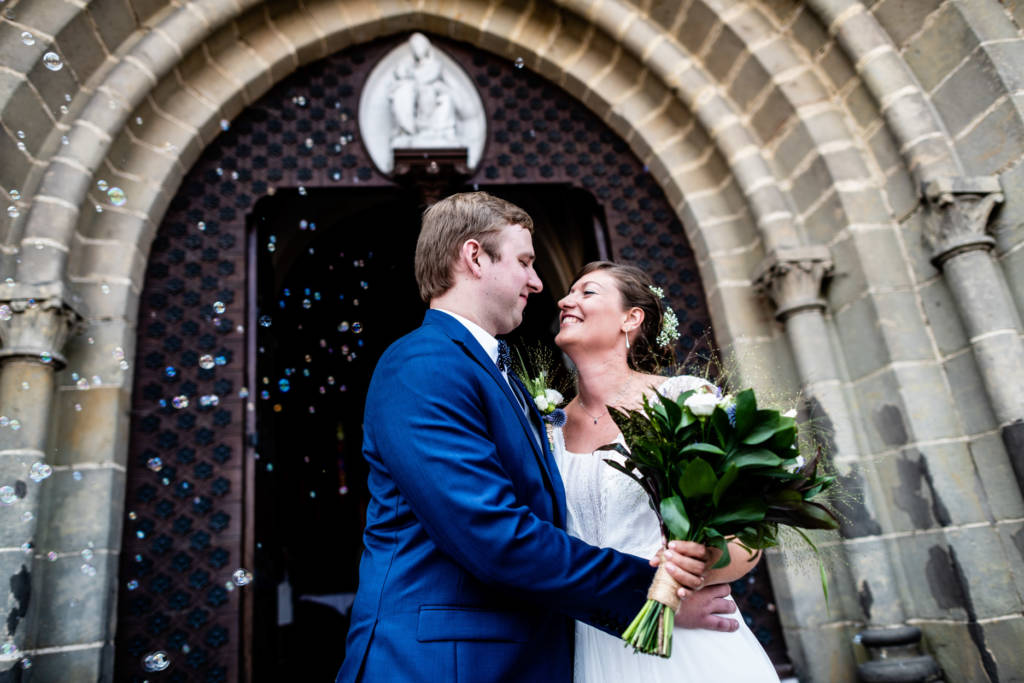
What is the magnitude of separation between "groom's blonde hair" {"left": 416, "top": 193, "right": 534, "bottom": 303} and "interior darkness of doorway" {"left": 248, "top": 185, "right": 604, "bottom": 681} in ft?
8.19

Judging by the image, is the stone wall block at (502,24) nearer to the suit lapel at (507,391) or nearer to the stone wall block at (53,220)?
the stone wall block at (53,220)

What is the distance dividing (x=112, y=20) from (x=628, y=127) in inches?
129

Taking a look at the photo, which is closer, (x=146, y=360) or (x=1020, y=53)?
(x=1020, y=53)

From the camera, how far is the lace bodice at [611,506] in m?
2.17

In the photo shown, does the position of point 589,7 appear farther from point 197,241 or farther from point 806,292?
point 197,241

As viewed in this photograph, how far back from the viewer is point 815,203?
424 cm

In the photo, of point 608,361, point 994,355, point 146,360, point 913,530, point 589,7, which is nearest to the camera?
point 608,361

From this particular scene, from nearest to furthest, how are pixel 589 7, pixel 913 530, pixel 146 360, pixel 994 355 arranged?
pixel 994 355
pixel 913 530
pixel 146 360
pixel 589 7

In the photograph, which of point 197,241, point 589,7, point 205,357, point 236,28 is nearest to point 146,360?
point 205,357

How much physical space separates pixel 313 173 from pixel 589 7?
2185 millimetres

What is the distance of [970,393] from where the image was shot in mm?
3518

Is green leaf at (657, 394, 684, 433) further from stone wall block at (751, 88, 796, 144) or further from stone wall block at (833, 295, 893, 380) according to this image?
stone wall block at (751, 88, 796, 144)

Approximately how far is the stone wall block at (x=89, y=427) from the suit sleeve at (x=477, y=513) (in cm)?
A: 262

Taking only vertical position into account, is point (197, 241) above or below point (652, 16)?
below
